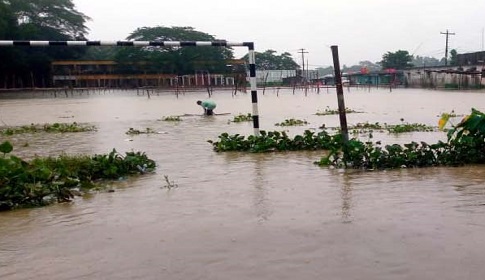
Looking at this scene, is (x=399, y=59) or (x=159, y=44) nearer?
(x=159, y=44)

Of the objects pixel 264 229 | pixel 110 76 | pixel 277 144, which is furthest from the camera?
pixel 110 76

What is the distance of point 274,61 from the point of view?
99.5m

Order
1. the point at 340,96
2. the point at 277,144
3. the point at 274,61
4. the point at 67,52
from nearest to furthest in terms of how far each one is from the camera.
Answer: the point at 340,96 → the point at 277,144 → the point at 67,52 → the point at 274,61

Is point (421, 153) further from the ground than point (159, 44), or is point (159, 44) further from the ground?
point (159, 44)

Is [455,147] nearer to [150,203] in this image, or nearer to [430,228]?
[430,228]

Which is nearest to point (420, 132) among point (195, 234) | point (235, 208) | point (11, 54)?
point (235, 208)

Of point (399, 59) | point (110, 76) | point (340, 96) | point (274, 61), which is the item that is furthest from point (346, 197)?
point (274, 61)

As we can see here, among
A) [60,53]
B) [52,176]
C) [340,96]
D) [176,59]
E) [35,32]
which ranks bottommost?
[52,176]

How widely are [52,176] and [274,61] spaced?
315ft

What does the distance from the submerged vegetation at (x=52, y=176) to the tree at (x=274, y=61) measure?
92.5m

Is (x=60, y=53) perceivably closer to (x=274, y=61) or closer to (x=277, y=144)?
(x=274, y=61)

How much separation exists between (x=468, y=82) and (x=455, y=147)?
156ft

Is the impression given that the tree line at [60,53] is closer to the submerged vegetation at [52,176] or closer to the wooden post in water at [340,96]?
the wooden post in water at [340,96]

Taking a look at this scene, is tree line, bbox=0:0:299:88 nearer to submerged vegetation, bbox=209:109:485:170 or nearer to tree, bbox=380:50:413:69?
tree, bbox=380:50:413:69
